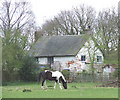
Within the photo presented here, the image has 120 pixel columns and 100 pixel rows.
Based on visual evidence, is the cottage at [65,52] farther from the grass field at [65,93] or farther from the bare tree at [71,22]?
the grass field at [65,93]

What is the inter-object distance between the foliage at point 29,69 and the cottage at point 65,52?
5427mm

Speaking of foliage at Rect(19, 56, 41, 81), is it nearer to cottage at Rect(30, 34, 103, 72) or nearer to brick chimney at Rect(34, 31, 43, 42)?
cottage at Rect(30, 34, 103, 72)

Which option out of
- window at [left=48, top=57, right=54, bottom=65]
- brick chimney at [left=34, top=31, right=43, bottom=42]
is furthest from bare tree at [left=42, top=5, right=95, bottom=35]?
window at [left=48, top=57, right=54, bottom=65]

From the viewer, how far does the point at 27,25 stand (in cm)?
5112

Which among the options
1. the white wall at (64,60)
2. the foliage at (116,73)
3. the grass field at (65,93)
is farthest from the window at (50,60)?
the grass field at (65,93)

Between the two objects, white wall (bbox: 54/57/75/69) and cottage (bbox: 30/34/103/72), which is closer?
cottage (bbox: 30/34/103/72)

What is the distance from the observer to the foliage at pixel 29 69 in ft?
123

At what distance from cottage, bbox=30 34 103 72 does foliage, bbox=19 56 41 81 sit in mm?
5427

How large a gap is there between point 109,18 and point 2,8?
739 inches

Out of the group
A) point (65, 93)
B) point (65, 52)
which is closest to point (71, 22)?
point (65, 52)

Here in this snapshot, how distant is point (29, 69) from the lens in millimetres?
37469

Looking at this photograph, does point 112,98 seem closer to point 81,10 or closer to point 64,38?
point 64,38

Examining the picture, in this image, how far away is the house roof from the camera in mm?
47406

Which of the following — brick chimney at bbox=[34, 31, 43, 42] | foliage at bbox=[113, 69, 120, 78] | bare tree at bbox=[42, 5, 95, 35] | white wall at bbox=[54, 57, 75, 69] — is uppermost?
bare tree at bbox=[42, 5, 95, 35]
